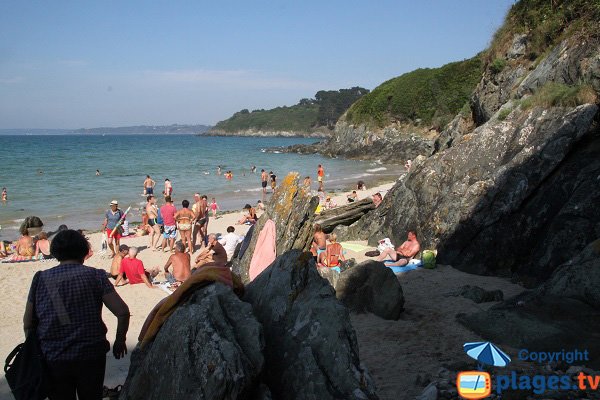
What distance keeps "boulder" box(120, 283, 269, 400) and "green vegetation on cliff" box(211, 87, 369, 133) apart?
438ft

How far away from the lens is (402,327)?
22.9ft

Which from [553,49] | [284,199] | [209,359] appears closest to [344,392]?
[209,359]

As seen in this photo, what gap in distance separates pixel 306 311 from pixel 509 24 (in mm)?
16556

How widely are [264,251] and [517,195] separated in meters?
4.94

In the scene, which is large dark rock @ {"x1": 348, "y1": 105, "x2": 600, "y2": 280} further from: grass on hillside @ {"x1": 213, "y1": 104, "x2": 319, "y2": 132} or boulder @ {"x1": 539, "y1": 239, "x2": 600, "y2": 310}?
grass on hillside @ {"x1": 213, "y1": 104, "x2": 319, "y2": 132}

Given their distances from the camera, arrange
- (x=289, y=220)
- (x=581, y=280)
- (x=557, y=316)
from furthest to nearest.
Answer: (x=289, y=220) → (x=581, y=280) → (x=557, y=316)

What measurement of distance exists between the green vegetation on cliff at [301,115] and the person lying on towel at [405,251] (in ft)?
412

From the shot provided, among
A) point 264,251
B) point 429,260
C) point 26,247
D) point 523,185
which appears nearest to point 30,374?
point 264,251

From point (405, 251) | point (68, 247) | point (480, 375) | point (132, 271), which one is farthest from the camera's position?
point (405, 251)

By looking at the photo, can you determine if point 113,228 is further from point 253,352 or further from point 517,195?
point 253,352

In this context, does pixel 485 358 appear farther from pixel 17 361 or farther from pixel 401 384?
pixel 17 361

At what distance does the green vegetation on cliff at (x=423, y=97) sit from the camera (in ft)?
157

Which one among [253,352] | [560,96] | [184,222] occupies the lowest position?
[184,222]

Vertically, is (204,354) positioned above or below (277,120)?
below
